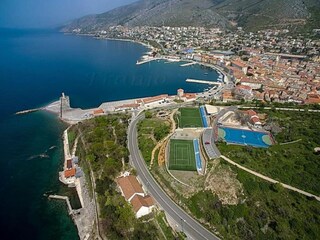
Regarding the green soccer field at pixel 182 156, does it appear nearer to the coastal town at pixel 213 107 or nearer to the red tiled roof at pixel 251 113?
the coastal town at pixel 213 107

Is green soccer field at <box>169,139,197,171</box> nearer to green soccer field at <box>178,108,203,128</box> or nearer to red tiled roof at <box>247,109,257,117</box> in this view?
green soccer field at <box>178,108,203,128</box>

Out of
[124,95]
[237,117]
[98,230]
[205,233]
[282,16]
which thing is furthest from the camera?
[282,16]

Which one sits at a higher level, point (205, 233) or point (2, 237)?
point (205, 233)

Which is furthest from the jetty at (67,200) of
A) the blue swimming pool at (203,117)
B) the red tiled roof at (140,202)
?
the blue swimming pool at (203,117)

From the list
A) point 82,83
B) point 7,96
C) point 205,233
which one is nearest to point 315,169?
point 205,233

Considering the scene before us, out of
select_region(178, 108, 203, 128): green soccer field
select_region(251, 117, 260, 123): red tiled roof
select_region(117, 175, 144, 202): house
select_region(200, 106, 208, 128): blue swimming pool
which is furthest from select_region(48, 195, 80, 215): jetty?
select_region(251, 117, 260, 123): red tiled roof

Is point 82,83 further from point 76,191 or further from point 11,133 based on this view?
point 76,191

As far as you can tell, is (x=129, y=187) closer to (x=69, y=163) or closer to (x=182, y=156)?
(x=182, y=156)
